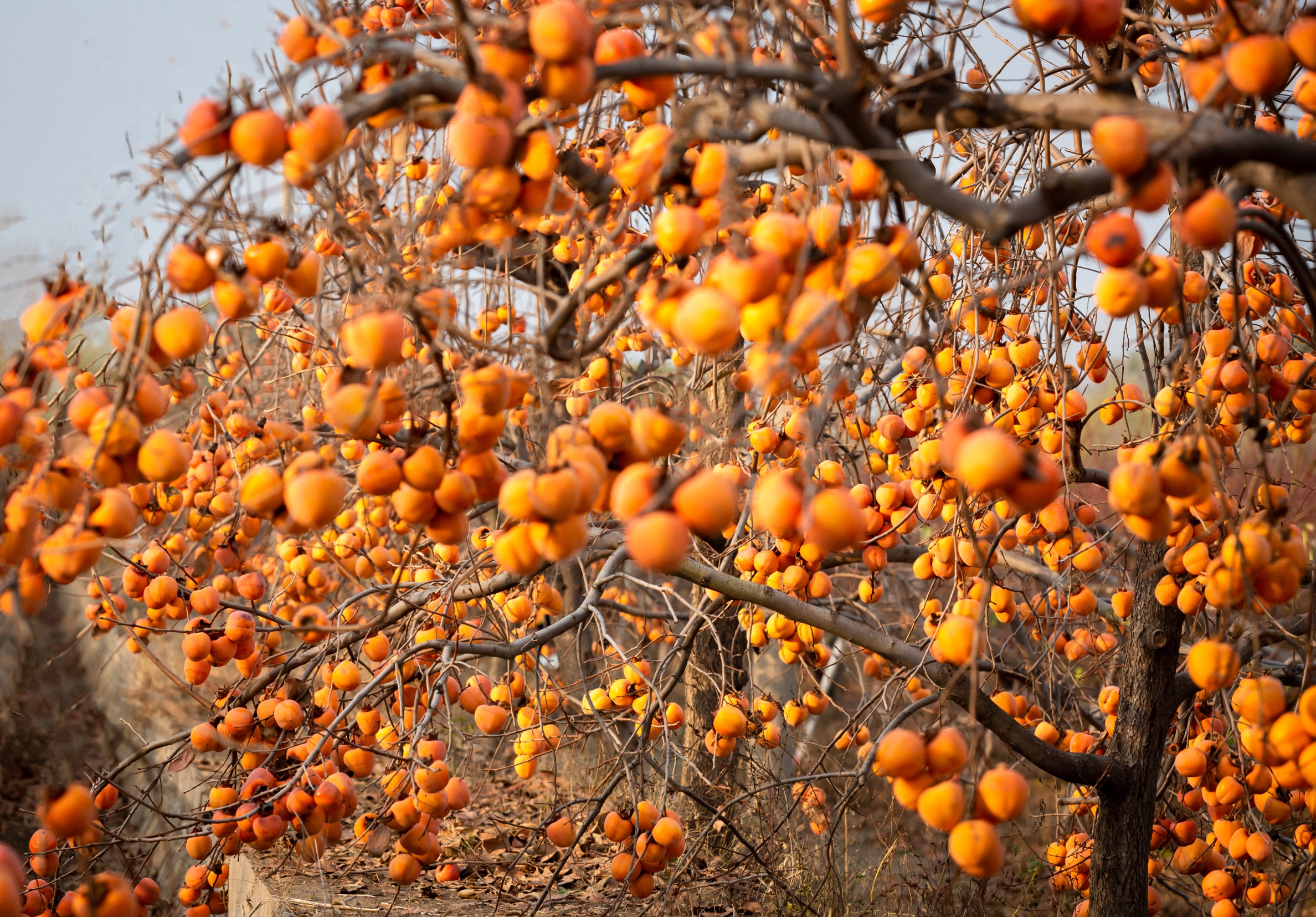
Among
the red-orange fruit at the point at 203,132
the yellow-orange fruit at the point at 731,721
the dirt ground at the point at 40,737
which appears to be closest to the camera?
the red-orange fruit at the point at 203,132

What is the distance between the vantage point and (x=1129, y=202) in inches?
41.6

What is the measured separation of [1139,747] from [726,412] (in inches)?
58.0

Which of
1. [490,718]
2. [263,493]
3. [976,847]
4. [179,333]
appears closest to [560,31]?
[179,333]

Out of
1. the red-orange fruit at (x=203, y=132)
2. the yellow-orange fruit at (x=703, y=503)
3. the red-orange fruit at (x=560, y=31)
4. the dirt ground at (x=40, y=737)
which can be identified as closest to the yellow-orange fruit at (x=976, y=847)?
the yellow-orange fruit at (x=703, y=503)

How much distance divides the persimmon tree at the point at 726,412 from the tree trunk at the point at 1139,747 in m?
0.01

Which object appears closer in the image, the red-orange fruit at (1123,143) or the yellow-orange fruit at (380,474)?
the red-orange fruit at (1123,143)

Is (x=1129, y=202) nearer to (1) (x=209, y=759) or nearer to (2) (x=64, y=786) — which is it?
(2) (x=64, y=786)

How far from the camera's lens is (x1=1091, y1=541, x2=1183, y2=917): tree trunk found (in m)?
2.37

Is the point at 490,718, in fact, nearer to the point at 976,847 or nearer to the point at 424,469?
the point at 424,469

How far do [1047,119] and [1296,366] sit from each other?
1.14m

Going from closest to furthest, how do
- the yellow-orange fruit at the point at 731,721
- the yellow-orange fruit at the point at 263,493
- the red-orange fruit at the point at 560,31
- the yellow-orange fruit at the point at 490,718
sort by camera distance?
the red-orange fruit at the point at 560,31 < the yellow-orange fruit at the point at 263,493 < the yellow-orange fruit at the point at 490,718 < the yellow-orange fruit at the point at 731,721

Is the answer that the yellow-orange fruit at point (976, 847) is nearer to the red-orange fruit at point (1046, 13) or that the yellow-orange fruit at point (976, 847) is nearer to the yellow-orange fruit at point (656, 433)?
the yellow-orange fruit at point (656, 433)

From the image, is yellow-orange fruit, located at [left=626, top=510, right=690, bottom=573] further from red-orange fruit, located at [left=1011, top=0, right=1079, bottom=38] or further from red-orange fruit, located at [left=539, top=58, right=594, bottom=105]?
red-orange fruit, located at [left=1011, top=0, right=1079, bottom=38]

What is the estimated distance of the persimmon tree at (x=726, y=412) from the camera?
1.06 m
